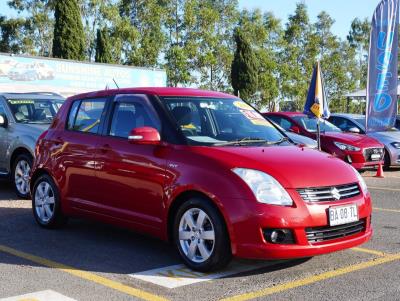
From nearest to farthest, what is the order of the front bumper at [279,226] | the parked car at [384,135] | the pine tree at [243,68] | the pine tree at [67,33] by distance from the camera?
the front bumper at [279,226] → the parked car at [384,135] → the pine tree at [67,33] → the pine tree at [243,68]

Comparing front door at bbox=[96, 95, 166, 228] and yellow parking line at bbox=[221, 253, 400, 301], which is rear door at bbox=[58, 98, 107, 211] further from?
yellow parking line at bbox=[221, 253, 400, 301]

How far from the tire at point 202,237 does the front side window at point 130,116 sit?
0.97 meters

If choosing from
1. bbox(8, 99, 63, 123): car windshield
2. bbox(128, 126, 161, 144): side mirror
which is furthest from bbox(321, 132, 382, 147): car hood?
bbox(128, 126, 161, 144): side mirror

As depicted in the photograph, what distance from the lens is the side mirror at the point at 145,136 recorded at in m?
5.34

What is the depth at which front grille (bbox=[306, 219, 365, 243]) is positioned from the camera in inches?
189

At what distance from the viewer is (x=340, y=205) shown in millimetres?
4906

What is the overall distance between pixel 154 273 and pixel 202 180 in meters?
0.94

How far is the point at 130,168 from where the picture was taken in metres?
5.64

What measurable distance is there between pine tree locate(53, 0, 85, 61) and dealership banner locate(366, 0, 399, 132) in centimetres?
2448

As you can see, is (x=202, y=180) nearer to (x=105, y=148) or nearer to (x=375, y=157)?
(x=105, y=148)

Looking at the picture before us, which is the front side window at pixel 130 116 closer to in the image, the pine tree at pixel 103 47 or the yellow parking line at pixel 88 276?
the yellow parking line at pixel 88 276

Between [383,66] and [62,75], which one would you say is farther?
[62,75]

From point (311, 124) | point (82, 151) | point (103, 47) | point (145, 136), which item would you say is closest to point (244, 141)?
point (145, 136)

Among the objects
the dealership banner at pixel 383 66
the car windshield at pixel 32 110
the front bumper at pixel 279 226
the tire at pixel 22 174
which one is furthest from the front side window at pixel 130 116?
the dealership banner at pixel 383 66
